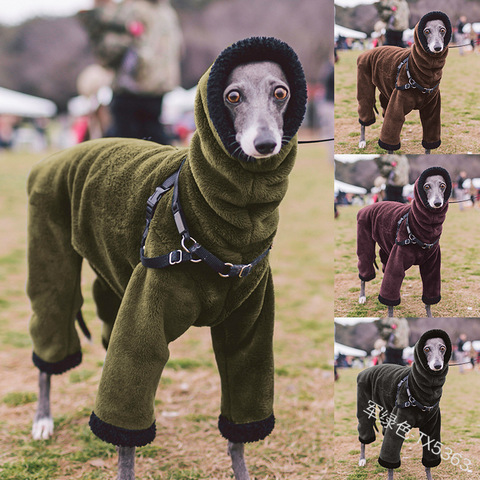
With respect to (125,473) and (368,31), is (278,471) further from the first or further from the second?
(368,31)

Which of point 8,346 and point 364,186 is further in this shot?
point 8,346

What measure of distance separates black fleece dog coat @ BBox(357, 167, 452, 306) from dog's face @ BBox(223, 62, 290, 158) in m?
0.78

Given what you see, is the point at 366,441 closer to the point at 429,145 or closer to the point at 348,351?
the point at 348,351

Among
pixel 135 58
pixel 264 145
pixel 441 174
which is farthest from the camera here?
pixel 135 58

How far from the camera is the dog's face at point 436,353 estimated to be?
2.42m

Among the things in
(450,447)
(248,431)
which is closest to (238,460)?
(248,431)

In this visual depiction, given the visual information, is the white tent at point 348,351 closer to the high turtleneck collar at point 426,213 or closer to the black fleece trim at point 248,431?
the black fleece trim at point 248,431

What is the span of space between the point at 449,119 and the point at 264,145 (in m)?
1.01

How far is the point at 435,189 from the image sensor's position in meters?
2.52

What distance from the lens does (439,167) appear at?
8.20 ft

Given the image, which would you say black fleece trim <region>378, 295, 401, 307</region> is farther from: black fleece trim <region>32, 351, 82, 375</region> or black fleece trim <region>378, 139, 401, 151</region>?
black fleece trim <region>32, 351, 82, 375</region>

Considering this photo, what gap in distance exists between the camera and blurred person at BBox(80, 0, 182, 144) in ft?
21.6

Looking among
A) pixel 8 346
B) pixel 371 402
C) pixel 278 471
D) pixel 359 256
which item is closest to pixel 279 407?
pixel 278 471

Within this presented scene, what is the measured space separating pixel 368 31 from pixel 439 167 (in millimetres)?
653
